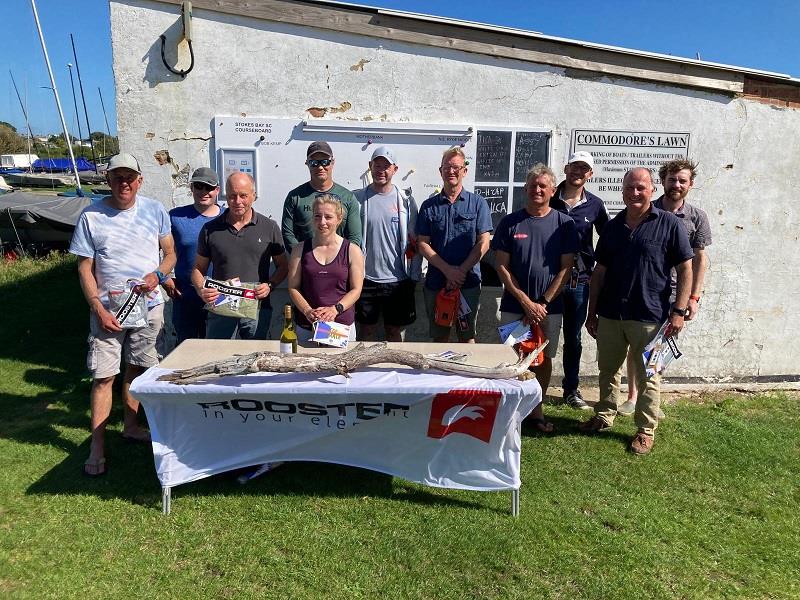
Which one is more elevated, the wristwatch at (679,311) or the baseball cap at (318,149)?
the baseball cap at (318,149)

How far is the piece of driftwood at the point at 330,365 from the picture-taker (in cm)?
287

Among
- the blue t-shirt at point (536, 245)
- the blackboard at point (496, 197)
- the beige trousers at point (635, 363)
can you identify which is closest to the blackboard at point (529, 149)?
the blackboard at point (496, 197)

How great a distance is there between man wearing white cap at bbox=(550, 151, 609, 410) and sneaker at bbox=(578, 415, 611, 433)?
2.07ft

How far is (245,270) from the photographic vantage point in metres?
3.72

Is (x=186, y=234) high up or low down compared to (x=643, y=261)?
up

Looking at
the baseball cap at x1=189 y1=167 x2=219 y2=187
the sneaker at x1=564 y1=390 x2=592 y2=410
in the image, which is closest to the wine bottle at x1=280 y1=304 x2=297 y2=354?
the baseball cap at x1=189 y1=167 x2=219 y2=187

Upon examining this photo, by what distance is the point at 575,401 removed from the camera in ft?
15.6

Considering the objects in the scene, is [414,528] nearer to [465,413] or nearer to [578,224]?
[465,413]

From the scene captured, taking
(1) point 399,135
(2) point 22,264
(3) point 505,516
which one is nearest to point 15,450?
(3) point 505,516

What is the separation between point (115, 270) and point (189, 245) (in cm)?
63

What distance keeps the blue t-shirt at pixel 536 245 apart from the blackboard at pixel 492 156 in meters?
1.03

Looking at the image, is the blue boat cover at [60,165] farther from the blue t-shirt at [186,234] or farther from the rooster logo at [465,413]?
the rooster logo at [465,413]

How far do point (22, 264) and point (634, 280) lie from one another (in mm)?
13134

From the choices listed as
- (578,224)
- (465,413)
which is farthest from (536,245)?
(465,413)
